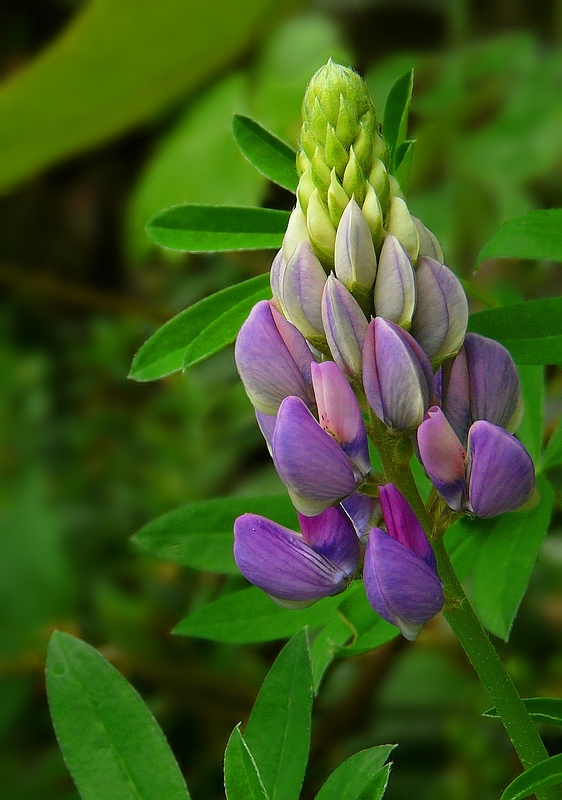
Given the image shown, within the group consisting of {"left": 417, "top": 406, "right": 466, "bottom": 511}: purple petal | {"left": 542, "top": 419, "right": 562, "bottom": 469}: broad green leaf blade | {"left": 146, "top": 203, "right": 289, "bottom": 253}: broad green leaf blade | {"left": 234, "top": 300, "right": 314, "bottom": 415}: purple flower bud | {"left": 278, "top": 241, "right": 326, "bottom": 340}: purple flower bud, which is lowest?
{"left": 542, "top": 419, "right": 562, "bottom": 469}: broad green leaf blade

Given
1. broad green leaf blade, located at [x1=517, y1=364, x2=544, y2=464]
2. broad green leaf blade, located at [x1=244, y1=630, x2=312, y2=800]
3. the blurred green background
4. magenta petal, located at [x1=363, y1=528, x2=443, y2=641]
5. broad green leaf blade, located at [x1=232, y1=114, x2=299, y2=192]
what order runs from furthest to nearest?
the blurred green background
broad green leaf blade, located at [x1=517, y1=364, x2=544, y2=464]
broad green leaf blade, located at [x1=232, y1=114, x2=299, y2=192]
broad green leaf blade, located at [x1=244, y1=630, x2=312, y2=800]
magenta petal, located at [x1=363, y1=528, x2=443, y2=641]

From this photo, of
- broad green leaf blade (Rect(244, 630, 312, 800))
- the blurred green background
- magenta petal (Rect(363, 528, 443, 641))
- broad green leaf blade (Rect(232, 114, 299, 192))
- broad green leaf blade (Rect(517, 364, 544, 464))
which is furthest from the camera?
→ the blurred green background

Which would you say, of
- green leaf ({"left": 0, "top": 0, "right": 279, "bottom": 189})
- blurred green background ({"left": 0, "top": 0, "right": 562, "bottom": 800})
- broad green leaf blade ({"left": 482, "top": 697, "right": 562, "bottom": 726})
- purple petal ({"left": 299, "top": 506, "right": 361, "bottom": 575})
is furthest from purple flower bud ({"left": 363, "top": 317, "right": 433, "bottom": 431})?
green leaf ({"left": 0, "top": 0, "right": 279, "bottom": 189})

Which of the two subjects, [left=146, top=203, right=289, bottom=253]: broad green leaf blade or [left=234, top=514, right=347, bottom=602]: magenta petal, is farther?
[left=146, top=203, right=289, bottom=253]: broad green leaf blade

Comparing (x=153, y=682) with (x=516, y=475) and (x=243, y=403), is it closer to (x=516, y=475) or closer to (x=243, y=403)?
(x=243, y=403)

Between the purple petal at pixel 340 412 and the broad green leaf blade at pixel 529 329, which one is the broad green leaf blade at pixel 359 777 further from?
the broad green leaf blade at pixel 529 329

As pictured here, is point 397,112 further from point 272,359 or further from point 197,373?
point 197,373

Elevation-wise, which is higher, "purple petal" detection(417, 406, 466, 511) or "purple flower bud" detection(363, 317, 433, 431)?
"purple flower bud" detection(363, 317, 433, 431)

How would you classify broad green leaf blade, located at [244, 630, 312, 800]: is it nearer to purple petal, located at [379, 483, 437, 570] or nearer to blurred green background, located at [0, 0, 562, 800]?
Result: purple petal, located at [379, 483, 437, 570]
